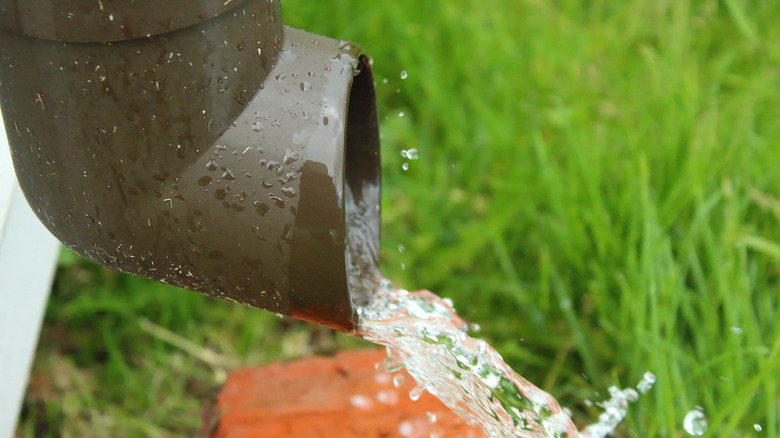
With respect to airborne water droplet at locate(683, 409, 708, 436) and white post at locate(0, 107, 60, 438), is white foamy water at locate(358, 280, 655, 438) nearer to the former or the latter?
airborne water droplet at locate(683, 409, 708, 436)

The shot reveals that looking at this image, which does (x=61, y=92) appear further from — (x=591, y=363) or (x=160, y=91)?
(x=591, y=363)

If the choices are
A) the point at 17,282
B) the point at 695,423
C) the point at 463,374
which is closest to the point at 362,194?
the point at 463,374

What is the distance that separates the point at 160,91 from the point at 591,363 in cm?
137

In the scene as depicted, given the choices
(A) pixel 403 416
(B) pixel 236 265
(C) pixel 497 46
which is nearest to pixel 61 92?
(B) pixel 236 265

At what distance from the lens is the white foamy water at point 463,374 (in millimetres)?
1399

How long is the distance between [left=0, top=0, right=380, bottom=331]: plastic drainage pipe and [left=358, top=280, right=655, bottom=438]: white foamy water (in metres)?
0.30

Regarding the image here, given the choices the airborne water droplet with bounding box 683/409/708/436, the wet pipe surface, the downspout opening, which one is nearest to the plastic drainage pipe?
the downspout opening

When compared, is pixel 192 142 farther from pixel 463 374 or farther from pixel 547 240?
pixel 547 240

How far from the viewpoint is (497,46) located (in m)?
2.66

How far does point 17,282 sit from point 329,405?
70 cm

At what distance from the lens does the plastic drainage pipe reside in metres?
0.93

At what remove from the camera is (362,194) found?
1.41 metres

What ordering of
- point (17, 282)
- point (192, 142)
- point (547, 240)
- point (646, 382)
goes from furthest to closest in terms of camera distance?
point (547, 240)
point (646, 382)
point (17, 282)
point (192, 142)

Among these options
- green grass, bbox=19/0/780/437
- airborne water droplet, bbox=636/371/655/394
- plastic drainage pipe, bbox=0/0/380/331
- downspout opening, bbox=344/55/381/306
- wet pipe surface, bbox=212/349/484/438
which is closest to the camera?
plastic drainage pipe, bbox=0/0/380/331
